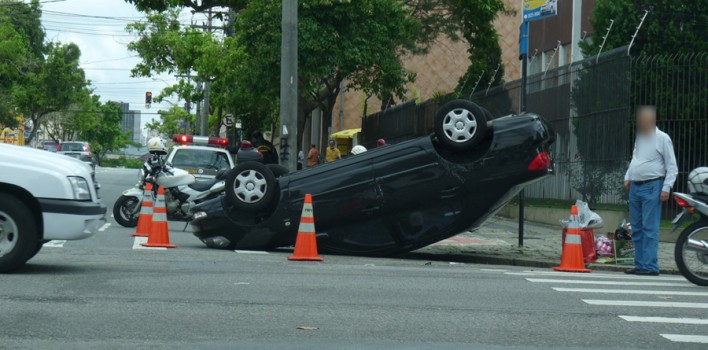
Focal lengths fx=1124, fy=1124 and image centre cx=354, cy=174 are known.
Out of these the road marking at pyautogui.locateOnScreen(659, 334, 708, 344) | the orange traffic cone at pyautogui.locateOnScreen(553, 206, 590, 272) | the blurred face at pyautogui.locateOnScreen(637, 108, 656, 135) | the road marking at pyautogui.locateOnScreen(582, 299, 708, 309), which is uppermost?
the blurred face at pyautogui.locateOnScreen(637, 108, 656, 135)

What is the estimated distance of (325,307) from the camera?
8.47 m

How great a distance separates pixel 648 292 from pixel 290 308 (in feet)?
12.3

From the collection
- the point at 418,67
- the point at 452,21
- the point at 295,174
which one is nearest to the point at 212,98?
the point at 418,67

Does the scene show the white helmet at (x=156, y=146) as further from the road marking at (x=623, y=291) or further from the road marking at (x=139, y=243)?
the road marking at (x=623, y=291)

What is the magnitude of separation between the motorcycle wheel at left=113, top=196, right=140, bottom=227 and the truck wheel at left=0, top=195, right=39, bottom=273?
8.97 m

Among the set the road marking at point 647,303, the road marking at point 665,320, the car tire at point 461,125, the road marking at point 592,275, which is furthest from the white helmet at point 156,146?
the road marking at point 665,320

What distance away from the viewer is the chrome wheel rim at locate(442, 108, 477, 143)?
43.4 ft

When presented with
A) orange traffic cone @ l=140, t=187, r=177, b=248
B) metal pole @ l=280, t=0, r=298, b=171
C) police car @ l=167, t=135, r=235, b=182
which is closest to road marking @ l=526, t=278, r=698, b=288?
orange traffic cone @ l=140, t=187, r=177, b=248

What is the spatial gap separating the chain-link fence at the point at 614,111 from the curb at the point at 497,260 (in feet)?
12.8

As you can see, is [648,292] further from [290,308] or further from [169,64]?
[169,64]

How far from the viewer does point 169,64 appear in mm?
59688

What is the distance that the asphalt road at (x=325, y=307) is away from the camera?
7.07 metres

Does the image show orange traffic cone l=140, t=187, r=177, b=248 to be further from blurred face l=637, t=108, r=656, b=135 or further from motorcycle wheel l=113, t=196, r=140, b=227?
blurred face l=637, t=108, r=656, b=135

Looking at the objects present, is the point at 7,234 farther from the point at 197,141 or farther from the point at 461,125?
the point at 197,141
